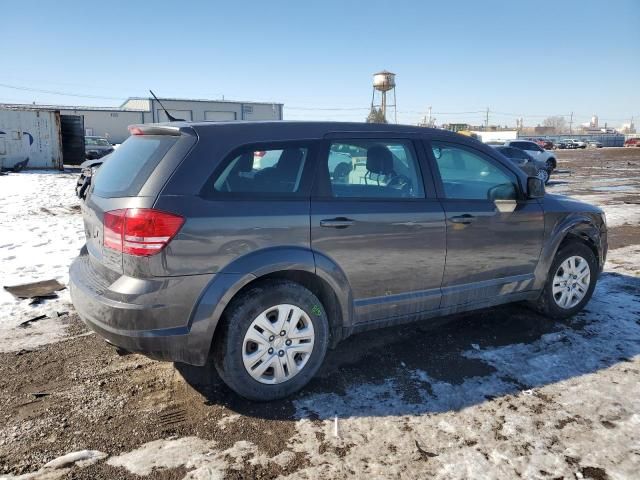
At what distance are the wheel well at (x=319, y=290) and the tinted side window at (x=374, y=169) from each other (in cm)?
60

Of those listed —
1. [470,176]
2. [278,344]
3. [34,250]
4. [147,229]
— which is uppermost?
[470,176]

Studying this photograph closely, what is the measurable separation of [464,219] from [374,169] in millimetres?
841

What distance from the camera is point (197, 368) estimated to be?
144 inches

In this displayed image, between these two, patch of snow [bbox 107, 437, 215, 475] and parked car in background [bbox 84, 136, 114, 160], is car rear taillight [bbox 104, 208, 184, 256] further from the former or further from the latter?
parked car in background [bbox 84, 136, 114, 160]

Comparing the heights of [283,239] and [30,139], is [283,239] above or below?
below

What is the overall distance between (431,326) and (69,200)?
1165cm

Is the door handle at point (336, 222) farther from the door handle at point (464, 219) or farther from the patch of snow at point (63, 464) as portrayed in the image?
the patch of snow at point (63, 464)

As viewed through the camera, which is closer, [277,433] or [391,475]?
[391,475]

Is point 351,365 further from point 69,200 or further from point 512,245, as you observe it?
point 69,200

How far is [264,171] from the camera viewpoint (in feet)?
10.4

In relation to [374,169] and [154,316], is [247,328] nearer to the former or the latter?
[154,316]

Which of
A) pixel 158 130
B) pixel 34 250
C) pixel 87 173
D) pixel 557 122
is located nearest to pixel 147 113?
pixel 87 173

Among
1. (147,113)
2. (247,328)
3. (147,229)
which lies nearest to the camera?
(147,229)

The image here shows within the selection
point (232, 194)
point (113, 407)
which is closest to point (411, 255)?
point (232, 194)
